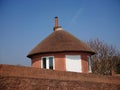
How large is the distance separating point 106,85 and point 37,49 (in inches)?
403

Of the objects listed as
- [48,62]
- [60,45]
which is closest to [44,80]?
[48,62]

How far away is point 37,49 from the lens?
88.5 ft

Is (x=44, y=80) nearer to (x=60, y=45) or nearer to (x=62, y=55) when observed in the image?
(x=62, y=55)

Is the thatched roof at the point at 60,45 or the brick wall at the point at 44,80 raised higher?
the thatched roof at the point at 60,45

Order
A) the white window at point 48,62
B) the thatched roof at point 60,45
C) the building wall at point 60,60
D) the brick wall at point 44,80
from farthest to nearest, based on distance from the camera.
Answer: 1. the white window at point 48,62
2. the thatched roof at point 60,45
3. the building wall at point 60,60
4. the brick wall at point 44,80

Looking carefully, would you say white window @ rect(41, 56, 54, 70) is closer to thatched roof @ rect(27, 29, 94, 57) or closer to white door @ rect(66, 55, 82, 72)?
thatched roof @ rect(27, 29, 94, 57)

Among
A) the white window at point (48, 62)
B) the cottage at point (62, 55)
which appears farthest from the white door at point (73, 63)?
the white window at point (48, 62)

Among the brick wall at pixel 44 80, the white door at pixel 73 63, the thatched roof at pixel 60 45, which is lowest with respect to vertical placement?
the brick wall at pixel 44 80

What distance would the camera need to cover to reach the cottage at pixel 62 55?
25.5 meters

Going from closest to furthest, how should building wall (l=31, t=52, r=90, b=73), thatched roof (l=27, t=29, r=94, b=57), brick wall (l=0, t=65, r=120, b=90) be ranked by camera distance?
brick wall (l=0, t=65, r=120, b=90), building wall (l=31, t=52, r=90, b=73), thatched roof (l=27, t=29, r=94, b=57)

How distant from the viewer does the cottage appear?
83.6 ft

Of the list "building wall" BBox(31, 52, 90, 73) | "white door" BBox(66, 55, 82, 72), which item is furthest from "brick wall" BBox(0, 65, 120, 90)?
"building wall" BBox(31, 52, 90, 73)

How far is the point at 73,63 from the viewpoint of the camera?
2564 centimetres

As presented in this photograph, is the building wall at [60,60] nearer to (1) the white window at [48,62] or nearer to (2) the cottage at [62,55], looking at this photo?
(2) the cottage at [62,55]
